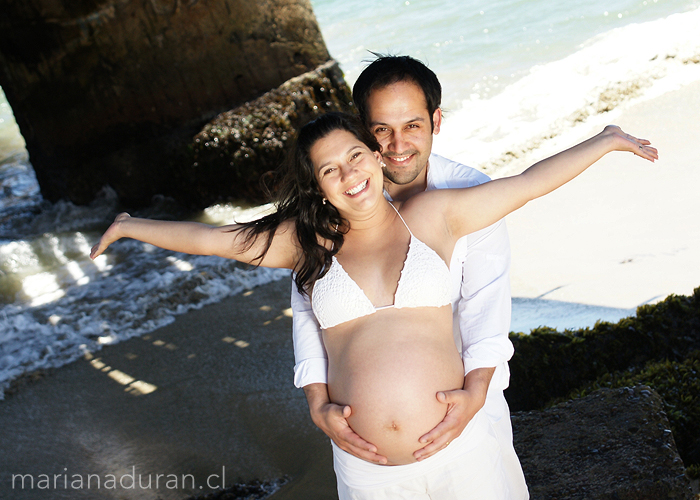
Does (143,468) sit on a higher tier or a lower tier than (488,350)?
lower

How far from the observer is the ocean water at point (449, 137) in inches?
235

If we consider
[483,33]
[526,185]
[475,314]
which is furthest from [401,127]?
[483,33]

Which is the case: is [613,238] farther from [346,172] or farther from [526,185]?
[346,172]

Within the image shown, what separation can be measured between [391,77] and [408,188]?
0.57m

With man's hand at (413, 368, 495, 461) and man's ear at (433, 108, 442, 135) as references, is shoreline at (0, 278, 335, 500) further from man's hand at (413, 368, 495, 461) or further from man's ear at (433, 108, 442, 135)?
man's ear at (433, 108, 442, 135)

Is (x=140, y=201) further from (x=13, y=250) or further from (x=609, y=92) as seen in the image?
(x=609, y=92)

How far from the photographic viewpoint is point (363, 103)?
305cm

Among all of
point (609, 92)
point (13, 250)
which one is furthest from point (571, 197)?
point (13, 250)

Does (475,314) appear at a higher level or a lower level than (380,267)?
lower

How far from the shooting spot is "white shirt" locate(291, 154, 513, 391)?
2.50 m

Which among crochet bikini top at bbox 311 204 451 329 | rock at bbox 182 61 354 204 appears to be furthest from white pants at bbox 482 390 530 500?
rock at bbox 182 61 354 204

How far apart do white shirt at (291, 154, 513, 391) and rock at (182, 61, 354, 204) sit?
5.47 meters

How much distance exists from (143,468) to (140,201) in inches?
223

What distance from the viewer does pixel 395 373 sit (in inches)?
91.8
